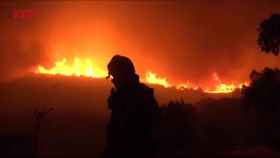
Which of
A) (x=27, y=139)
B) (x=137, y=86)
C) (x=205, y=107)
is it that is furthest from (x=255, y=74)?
(x=205, y=107)

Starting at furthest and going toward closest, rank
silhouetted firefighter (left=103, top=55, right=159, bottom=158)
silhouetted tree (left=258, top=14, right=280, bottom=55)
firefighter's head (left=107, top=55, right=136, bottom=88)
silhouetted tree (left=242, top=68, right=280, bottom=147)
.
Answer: silhouetted tree (left=242, top=68, right=280, bottom=147) → silhouetted tree (left=258, top=14, right=280, bottom=55) → firefighter's head (left=107, top=55, right=136, bottom=88) → silhouetted firefighter (left=103, top=55, right=159, bottom=158)

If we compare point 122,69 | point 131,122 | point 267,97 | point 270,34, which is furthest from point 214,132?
point 131,122

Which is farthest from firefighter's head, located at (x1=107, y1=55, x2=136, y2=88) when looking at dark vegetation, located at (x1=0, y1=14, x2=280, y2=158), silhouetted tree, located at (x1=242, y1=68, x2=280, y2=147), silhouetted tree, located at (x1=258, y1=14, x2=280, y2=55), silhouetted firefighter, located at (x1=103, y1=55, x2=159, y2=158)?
silhouetted tree, located at (x1=242, y1=68, x2=280, y2=147)

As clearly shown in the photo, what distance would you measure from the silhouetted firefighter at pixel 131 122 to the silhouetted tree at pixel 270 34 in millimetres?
19930

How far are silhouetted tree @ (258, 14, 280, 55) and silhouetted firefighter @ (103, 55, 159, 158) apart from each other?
1993cm

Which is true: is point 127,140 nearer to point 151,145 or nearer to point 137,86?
point 151,145

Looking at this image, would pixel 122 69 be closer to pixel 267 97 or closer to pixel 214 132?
pixel 267 97

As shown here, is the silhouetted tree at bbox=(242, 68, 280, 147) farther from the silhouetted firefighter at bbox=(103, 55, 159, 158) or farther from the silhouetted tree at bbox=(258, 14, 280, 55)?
the silhouetted firefighter at bbox=(103, 55, 159, 158)

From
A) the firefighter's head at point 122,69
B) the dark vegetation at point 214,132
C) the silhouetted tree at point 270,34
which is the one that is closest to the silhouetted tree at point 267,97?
the dark vegetation at point 214,132

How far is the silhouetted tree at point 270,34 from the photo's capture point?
29875mm

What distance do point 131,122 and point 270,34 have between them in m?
21.2

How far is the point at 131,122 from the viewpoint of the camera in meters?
11.7

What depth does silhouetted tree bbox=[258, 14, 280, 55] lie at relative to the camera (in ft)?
98.0

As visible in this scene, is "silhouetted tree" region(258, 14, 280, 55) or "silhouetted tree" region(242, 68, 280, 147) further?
"silhouetted tree" region(242, 68, 280, 147)
